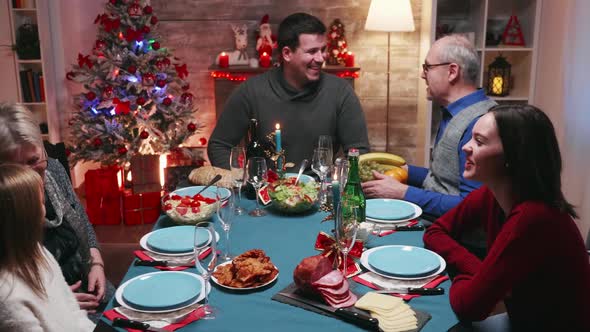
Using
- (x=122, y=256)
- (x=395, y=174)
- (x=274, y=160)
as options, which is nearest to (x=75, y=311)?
(x=274, y=160)

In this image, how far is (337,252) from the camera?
1652mm

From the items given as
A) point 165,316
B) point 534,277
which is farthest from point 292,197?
point 534,277

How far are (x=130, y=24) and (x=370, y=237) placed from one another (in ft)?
10.1

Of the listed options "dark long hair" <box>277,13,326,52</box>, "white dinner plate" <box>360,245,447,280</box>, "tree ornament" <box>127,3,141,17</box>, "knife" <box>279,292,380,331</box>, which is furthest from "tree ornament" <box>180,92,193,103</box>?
"knife" <box>279,292,380,331</box>

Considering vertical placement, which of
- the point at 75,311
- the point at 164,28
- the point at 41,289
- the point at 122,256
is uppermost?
the point at 164,28

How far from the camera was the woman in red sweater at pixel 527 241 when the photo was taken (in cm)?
143

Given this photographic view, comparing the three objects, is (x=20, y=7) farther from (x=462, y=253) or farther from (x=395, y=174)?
(x=462, y=253)

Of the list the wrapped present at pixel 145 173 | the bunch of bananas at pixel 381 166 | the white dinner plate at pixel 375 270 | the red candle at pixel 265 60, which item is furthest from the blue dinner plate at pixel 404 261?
the red candle at pixel 265 60

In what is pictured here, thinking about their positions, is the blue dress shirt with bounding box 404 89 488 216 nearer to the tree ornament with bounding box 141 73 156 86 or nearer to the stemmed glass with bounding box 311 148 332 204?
the stemmed glass with bounding box 311 148 332 204

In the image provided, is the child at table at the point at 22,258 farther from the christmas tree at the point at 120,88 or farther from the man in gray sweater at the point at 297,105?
the christmas tree at the point at 120,88

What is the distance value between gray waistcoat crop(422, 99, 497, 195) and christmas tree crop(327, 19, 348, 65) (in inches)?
99.1

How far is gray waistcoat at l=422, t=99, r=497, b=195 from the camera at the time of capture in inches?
88.9

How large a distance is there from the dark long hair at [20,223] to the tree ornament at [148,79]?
2962 millimetres

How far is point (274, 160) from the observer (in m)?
2.46
